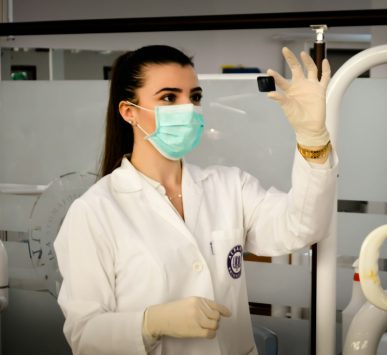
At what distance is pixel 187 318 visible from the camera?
1.36 m

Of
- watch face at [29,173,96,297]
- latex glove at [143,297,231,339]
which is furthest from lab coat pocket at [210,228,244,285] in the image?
watch face at [29,173,96,297]

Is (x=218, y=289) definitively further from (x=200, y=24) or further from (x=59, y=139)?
(x=59, y=139)

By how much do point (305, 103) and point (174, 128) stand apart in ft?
1.23

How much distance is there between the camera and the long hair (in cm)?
159

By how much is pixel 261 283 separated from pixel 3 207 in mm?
1074

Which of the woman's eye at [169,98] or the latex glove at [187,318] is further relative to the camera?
the woman's eye at [169,98]

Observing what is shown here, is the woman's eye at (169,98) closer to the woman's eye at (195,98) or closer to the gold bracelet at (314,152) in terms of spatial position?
the woman's eye at (195,98)

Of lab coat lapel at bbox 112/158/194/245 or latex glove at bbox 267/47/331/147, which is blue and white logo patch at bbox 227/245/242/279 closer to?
lab coat lapel at bbox 112/158/194/245

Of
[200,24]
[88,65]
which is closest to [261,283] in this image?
[200,24]

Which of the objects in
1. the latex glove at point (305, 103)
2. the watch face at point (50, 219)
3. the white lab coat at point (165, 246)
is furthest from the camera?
the watch face at point (50, 219)

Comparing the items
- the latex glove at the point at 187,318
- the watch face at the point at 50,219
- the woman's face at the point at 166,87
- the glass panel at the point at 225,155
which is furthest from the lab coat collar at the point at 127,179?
the watch face at the point at 50,219

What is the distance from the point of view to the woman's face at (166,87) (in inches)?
61.5

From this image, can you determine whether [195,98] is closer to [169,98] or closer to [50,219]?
[169,98]

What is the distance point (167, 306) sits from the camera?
4.55 ft
